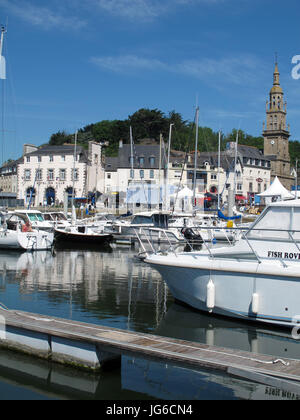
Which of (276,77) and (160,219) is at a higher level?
(276,77)

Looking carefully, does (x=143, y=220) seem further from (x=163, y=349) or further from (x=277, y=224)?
(x=163, y=349)

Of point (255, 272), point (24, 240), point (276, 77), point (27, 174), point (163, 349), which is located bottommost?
point (163, 349)

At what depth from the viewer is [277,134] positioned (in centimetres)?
9712

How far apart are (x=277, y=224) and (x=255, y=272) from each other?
5.61 feet

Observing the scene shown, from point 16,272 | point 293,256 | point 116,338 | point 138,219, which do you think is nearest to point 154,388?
point 116,338

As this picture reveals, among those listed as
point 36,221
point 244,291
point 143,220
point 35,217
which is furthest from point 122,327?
point 143,220

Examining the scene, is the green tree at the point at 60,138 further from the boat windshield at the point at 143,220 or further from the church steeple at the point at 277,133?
the boat windshield at the point at 143,220

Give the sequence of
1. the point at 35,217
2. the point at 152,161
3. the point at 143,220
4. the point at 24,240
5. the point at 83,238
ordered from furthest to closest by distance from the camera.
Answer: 1. the point at 152,161
2. the point at 143,220
3. the point at 35,217
4. the point at 83,238
5. the point at 24,240

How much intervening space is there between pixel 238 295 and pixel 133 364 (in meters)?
4.05

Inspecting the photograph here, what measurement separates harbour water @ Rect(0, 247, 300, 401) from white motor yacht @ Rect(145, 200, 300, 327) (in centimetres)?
55

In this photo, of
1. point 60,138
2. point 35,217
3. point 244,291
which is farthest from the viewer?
point 60,138

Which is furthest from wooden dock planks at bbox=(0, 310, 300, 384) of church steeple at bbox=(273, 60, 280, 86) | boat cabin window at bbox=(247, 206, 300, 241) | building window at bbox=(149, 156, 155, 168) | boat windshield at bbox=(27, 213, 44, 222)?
church steeple at bbox=(273, 60, 280, 86)

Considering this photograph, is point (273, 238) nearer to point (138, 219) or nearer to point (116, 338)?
point (116, 338)

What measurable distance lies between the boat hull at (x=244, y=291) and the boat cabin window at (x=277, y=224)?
3.39 ft
